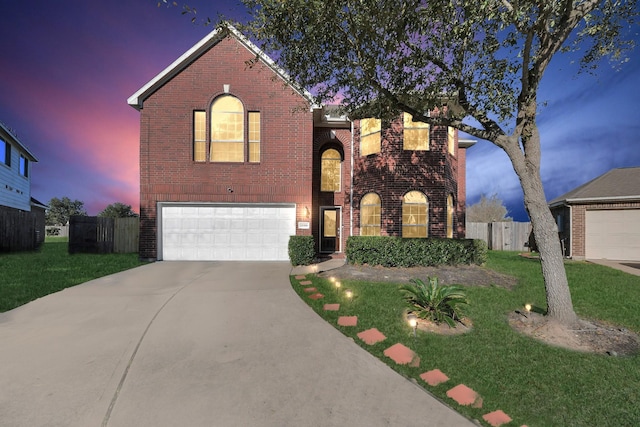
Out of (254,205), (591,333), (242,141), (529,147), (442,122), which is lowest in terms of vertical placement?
(591,333)

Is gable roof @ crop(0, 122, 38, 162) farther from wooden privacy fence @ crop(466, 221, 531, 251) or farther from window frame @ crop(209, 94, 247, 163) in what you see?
wooden privacy fence @ crop(466, 221, 531, 251)

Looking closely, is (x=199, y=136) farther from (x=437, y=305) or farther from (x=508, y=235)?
(x=508, y=235)

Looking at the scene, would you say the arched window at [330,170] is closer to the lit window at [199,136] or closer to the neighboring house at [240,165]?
the neighboring house at [240,165]

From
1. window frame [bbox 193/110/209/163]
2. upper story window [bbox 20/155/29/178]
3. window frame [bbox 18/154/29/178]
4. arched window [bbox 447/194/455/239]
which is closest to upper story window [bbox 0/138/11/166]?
window frame [bbox 18/154/29/178]

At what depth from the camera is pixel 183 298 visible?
615 cm

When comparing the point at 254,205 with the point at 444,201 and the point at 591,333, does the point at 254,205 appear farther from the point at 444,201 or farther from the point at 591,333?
the point at 591,333

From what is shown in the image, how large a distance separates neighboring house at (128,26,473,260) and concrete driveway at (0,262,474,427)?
597 cm

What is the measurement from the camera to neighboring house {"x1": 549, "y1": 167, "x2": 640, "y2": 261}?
1327 centimetres

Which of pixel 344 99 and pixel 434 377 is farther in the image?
pixel 344 99

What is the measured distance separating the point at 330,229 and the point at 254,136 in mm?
5869

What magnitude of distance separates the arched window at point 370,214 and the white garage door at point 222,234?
310 centimetres

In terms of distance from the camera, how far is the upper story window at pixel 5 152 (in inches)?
724

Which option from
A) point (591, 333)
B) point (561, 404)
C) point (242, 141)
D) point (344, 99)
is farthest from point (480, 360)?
point (242, 141)

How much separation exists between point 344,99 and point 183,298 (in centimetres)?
632
